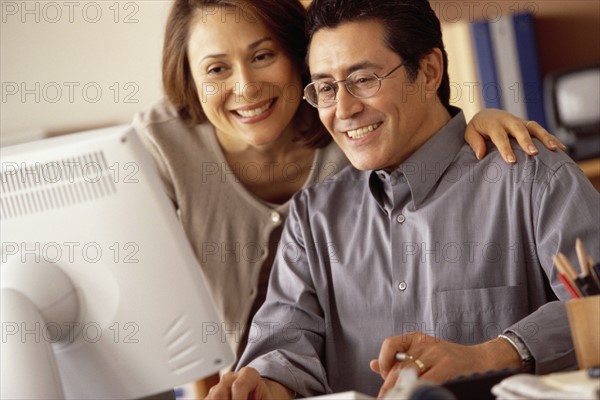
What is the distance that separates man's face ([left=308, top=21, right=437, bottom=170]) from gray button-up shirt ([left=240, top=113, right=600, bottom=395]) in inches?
1.9

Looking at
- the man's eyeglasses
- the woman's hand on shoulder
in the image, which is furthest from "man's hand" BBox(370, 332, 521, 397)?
the man's eyeglasses

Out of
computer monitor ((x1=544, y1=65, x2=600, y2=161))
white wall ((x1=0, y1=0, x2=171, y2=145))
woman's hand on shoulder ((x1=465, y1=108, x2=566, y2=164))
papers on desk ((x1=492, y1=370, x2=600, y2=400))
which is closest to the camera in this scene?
papers on desk ((x1=492, y1=370, x2=600, y2=400))

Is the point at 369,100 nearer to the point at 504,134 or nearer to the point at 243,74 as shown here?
the point at 504,134

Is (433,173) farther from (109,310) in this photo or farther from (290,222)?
(109,310)

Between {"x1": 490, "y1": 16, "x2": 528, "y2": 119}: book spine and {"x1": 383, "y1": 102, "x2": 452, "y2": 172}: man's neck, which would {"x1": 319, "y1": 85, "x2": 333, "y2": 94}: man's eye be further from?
{"x1": 490, "y1": 16, "x2": 528, "y2": 119}: book spine

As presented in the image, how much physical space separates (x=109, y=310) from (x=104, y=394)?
0.12 meters

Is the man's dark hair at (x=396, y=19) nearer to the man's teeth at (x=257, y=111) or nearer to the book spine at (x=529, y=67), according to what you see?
the man's teeth at (x=257, y=111)

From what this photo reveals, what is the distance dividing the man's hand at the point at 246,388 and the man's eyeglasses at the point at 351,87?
50cm

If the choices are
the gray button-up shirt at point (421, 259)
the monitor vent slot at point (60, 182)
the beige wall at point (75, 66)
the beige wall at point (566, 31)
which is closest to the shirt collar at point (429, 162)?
the gray button-up shirt at point (421, 259)

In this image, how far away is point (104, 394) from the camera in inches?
47.6

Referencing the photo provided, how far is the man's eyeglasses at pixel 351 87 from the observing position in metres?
1.52

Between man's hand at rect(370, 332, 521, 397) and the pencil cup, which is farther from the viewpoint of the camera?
man's hand at rect(370, 332, 521, 397)

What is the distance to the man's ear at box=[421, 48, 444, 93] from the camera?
5.22 feet

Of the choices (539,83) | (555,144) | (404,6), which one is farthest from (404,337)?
(539,83)
